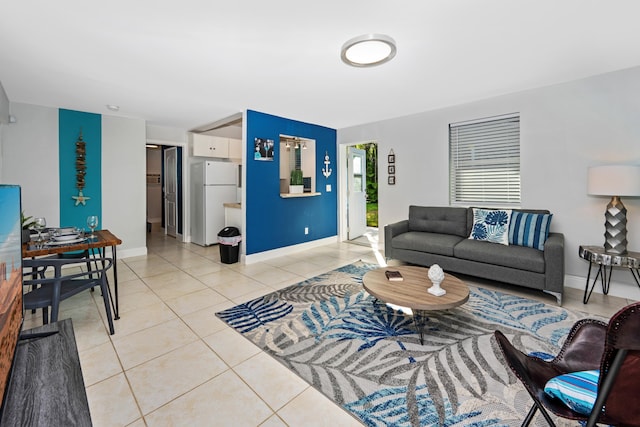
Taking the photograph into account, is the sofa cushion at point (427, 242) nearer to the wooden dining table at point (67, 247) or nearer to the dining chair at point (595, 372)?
the dining chair at point (595, 372)

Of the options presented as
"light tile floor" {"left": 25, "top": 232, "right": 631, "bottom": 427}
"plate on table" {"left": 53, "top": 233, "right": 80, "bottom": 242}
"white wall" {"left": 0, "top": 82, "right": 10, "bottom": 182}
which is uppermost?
"white wall" {"left": 0, "top": 82, "right": 10, "bottom": 182}

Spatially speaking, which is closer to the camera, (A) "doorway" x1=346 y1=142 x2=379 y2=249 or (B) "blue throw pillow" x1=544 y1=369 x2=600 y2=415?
(B) "blue throw pillow" x1=544 y1=369 x2=600 y2=415

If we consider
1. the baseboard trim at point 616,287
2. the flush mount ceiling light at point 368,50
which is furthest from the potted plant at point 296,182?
the baseboard trim at point 616,287

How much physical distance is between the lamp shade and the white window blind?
1026mm

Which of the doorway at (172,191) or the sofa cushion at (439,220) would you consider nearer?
the sofa cushion at (439,220)

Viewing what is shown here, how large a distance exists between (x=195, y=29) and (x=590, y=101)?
4084 millimetres

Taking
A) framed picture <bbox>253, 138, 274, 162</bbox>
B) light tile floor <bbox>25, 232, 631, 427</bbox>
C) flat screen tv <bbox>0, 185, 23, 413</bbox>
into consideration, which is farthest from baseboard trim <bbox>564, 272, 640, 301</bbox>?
flat screen tv <bbox>0, 185, 23, 413</bbox>

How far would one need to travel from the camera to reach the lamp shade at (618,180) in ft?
8.62

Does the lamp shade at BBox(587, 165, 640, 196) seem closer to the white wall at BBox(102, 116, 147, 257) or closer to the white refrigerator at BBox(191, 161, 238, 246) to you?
the white refrigerator at BBox(191, 161, 238, 246)

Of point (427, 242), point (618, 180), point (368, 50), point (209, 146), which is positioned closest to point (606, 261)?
point (618, 180)

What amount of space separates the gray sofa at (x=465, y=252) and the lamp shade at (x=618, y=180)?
0.63 m

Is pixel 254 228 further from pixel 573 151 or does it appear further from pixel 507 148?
pixel 573 151

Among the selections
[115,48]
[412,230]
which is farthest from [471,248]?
[115,48]

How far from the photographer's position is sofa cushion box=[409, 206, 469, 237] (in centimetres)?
398
